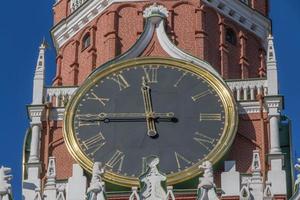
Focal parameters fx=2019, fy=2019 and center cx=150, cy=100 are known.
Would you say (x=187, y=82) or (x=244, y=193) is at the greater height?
(x=187, y=82)

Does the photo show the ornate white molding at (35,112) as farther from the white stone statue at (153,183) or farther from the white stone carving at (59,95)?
the white stone statue at (153,183)

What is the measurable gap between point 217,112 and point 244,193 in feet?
7.51

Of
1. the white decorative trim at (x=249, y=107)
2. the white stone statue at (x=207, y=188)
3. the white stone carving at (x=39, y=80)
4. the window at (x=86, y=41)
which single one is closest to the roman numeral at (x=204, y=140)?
the white decorative trim at (x=249, y=107)

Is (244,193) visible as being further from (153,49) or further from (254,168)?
(153,49)

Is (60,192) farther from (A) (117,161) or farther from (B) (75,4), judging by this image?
(B) (75,4)

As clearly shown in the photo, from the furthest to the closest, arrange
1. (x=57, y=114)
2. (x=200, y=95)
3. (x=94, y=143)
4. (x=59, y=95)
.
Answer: (x=59, y=95) → (x=57, y=114) → (x=200, y=95) → (x=94, y=143)

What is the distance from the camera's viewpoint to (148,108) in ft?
109

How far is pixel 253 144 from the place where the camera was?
3319cm

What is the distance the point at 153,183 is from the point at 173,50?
13.3ft

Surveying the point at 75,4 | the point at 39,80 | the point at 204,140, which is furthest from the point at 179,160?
the point at 75,4

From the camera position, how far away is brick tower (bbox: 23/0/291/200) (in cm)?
3212

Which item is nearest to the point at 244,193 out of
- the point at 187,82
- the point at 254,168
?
the point at 254,168

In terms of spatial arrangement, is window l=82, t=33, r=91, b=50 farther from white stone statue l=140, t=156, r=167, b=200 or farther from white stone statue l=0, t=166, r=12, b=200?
white stone statue l=0, t=166, r=12, b=200

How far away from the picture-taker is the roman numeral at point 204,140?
3259 centimetres
